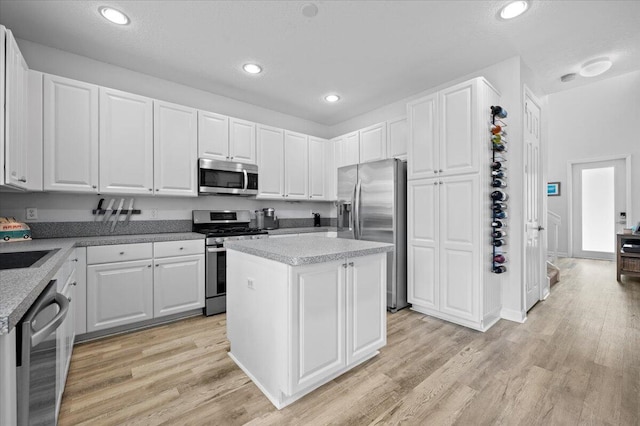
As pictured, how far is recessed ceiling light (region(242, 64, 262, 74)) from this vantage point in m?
3.10

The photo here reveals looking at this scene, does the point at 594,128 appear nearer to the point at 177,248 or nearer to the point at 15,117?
the point at 177,248

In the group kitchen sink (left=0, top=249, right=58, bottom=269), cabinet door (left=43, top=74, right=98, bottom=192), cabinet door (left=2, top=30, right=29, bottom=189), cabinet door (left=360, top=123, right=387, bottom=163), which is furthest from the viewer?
cabinet door (left=360, top=123, right=387, bottom=163)

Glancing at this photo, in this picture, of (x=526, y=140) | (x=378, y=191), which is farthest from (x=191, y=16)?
(x=526, y=140)

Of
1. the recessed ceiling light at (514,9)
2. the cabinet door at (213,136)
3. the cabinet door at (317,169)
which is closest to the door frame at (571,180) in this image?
the recessed ceiling light at (514,9)

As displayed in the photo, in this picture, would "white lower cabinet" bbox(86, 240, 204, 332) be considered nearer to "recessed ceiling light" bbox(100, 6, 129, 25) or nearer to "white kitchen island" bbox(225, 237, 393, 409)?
"white kitchen island" bbox(225, 237, 393, 409)

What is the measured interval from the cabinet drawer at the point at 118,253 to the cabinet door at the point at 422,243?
2.72 m

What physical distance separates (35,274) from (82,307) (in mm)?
1570

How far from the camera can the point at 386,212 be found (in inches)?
131

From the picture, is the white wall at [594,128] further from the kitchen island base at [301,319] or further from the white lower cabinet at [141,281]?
the white lower cabinet at [141,281]

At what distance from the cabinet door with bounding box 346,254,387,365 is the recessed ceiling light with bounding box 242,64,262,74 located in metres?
2.43

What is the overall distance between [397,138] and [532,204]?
67.5 inches

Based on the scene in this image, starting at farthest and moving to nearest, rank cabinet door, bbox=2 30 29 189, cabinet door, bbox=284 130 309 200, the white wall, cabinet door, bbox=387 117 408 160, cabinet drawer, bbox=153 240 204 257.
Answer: the white wall < cabinet door, bbox=284 130 309 200 < cabinet door, bbox=387 117 408 160 < cabinet drawer, bbox=153 240 204 257 < cabinet door, bbox=2 30 29 189

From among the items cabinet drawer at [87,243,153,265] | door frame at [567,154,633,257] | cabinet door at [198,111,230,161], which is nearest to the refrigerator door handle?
→ cabinet door at [198,111,230,161]

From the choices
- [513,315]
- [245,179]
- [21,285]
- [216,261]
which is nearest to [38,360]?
[21,285]
